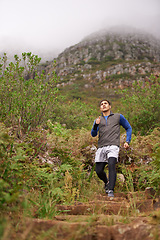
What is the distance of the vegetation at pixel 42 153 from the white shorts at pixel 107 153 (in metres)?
0.47

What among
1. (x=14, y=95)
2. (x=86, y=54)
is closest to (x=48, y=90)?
(x=14, y=95)

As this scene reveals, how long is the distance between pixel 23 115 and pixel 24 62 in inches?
76.0

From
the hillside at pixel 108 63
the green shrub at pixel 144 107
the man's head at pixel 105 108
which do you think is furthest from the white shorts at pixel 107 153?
the hillside at pixel 108 63

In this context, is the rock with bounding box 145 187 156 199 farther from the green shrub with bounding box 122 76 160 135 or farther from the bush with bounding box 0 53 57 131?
the green shrub with bounding box 122 76 160 135

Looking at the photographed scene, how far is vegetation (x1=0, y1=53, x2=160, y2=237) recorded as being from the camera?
2.76 m

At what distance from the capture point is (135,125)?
1591cm

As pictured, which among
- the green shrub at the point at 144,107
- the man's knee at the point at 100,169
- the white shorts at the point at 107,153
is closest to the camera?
the white shorts at the point at 107,153

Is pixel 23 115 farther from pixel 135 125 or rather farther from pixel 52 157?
pixel 135 125

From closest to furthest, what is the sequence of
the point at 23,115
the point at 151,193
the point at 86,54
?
the point at 151,193 < the point at 23,115 < the point at 86,54

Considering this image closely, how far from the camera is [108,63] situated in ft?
481

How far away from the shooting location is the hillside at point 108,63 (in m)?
110

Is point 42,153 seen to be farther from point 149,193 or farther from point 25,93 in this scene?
point 149,193

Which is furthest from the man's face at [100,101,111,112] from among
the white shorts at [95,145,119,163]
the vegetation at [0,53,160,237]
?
the vegetation at [0,53,160,237]

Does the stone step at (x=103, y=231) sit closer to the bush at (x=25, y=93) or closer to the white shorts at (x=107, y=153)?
the white shorts at (x=107, y=153)
